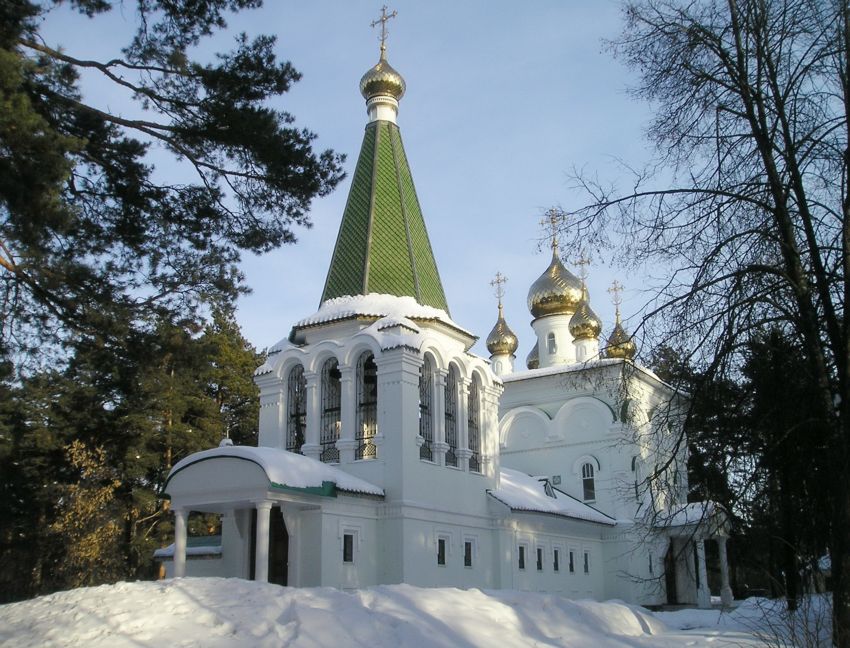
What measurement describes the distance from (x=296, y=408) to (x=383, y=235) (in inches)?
160

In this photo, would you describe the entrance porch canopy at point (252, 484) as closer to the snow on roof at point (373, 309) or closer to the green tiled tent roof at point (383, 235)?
the snow on roof at point (373, 309)

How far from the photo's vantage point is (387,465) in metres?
15.8

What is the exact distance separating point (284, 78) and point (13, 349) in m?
4.32

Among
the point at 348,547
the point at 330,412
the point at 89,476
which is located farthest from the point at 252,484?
the point at 89,476

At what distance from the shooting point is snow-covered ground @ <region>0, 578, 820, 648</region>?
7508mm

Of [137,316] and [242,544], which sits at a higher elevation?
[137,316]

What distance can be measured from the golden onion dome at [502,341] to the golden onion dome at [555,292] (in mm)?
2484

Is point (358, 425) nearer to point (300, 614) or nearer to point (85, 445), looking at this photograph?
point (300, 614)

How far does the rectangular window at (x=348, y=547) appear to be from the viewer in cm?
1488

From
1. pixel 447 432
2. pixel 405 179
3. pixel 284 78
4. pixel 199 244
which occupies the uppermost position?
pixel 405 179

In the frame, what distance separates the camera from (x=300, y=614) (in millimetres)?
8023

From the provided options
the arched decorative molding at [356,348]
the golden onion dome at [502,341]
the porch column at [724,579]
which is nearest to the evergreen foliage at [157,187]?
the arched decorative molding at [356,348]

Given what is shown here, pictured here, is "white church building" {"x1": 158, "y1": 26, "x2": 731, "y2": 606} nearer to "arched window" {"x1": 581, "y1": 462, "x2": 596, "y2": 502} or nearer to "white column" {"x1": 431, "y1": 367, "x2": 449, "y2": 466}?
"white column" {"x1": 431, "y1": 367, "x2": 449, "y2": 466}

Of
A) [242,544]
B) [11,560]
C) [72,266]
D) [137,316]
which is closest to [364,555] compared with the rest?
[242,544]
